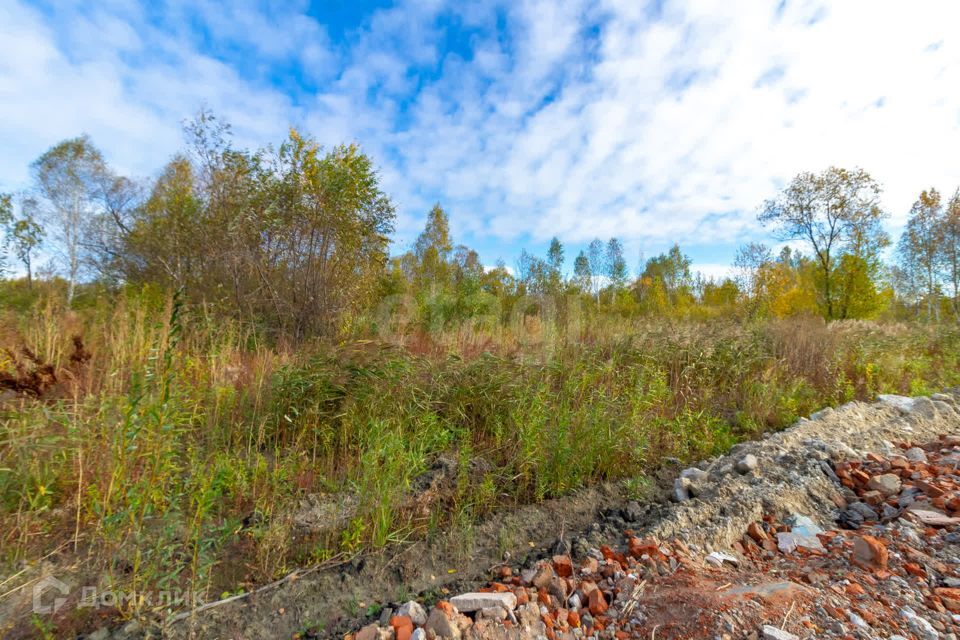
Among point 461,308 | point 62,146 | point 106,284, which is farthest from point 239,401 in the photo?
point 62,146

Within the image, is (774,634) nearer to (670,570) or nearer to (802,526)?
(670,570)

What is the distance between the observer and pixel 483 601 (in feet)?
5.56

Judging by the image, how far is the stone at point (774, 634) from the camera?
1397mm

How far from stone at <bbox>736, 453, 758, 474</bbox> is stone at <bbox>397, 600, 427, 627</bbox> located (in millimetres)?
2763

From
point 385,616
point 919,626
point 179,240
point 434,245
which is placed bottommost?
point 385,616

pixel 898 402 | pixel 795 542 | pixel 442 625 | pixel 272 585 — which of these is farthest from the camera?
pixel 898 402

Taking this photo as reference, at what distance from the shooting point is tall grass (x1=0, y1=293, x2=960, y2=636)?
69.6 inches

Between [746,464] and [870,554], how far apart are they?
3.96 ft

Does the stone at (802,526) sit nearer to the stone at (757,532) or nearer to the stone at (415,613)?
the stone at (757,532)

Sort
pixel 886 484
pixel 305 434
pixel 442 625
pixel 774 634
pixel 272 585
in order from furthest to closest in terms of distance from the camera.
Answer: pixel 305 434
pixel 886 484
pixel 272 585
pixel 442 625
pixel 774 634

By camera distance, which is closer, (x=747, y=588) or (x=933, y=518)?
(x=747, y=588)

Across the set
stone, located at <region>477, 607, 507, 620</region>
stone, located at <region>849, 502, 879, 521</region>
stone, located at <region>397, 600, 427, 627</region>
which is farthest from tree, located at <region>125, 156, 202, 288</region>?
stone, located at <region>849, 502, 879, 521</region>

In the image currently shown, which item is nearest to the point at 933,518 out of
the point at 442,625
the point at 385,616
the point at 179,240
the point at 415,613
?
the point at 442,625

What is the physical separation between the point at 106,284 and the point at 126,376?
8.65 metres
